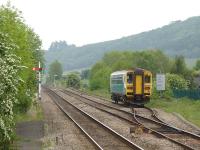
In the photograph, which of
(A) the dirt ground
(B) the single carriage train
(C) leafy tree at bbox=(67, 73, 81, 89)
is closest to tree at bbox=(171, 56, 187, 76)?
(C) leafy tree at bbox=(67, 73, 81, 89)

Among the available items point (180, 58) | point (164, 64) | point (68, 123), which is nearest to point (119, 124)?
point (68, 123)

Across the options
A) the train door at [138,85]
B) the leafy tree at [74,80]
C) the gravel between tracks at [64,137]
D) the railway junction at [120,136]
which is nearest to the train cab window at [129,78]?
the train door at [138,85]

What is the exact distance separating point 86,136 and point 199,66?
133582 millimetres

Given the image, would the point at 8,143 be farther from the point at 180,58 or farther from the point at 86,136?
the point at 180,58

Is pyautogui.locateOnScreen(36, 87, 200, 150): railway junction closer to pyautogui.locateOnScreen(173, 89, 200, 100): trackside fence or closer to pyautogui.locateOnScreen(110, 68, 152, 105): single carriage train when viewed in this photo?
pyautogui.locateOnScreen(110, 68, 152, 105): single carriage train

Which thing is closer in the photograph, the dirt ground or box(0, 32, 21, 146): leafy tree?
box(0, 32, 21, 146): leafy tree

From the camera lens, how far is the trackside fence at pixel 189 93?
155ft

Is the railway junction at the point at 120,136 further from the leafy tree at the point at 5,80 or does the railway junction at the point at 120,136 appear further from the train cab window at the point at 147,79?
the train cab window at the point at 147,79

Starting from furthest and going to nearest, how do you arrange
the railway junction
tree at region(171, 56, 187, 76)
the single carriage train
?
tree at region(171, 56, 187, 76) < the single carriage train < the railway junction

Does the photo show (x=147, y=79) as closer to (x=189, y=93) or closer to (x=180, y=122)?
(x=189, y=93)

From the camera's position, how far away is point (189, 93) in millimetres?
49500

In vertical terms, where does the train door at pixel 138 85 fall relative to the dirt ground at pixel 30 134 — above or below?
above

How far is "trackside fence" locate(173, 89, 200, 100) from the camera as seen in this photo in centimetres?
4722

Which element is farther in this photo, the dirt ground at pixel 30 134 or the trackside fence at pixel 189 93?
the trackside fence at pixel 189 93
